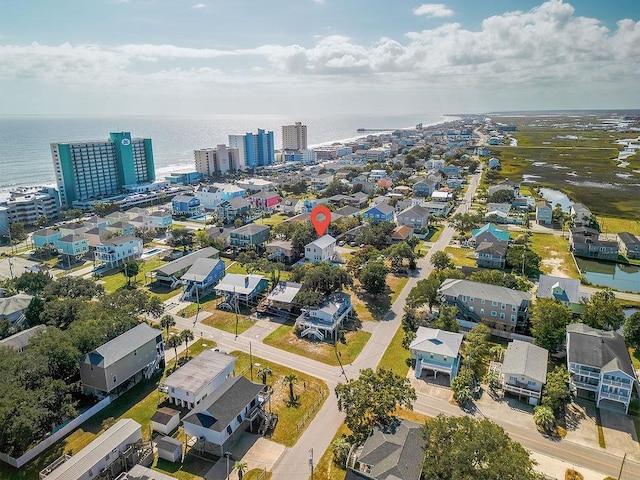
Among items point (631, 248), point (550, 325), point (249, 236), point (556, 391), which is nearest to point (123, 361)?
point (556, 391)

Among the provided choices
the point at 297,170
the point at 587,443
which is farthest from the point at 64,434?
the point at 297,170

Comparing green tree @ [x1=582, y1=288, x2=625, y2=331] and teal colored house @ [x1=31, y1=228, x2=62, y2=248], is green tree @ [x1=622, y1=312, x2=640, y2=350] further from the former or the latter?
teal colored house @ [x1=31, y1=228, x2=62, y2=248]

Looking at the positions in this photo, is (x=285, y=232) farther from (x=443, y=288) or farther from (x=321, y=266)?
(x=443, y=288)

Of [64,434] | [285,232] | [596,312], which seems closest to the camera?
[64,434]

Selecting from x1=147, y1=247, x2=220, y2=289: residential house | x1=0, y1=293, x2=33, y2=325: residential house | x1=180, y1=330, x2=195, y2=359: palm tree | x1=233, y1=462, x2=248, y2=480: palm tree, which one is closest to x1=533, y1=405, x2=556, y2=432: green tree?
x1=233, y1=462, x2=248, y2=480: palm tree

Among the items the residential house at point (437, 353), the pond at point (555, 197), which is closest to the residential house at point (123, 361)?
the residential house at point (437, 353)

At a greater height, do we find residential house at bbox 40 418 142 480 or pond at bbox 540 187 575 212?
pond at bbox 540 187 575 212
